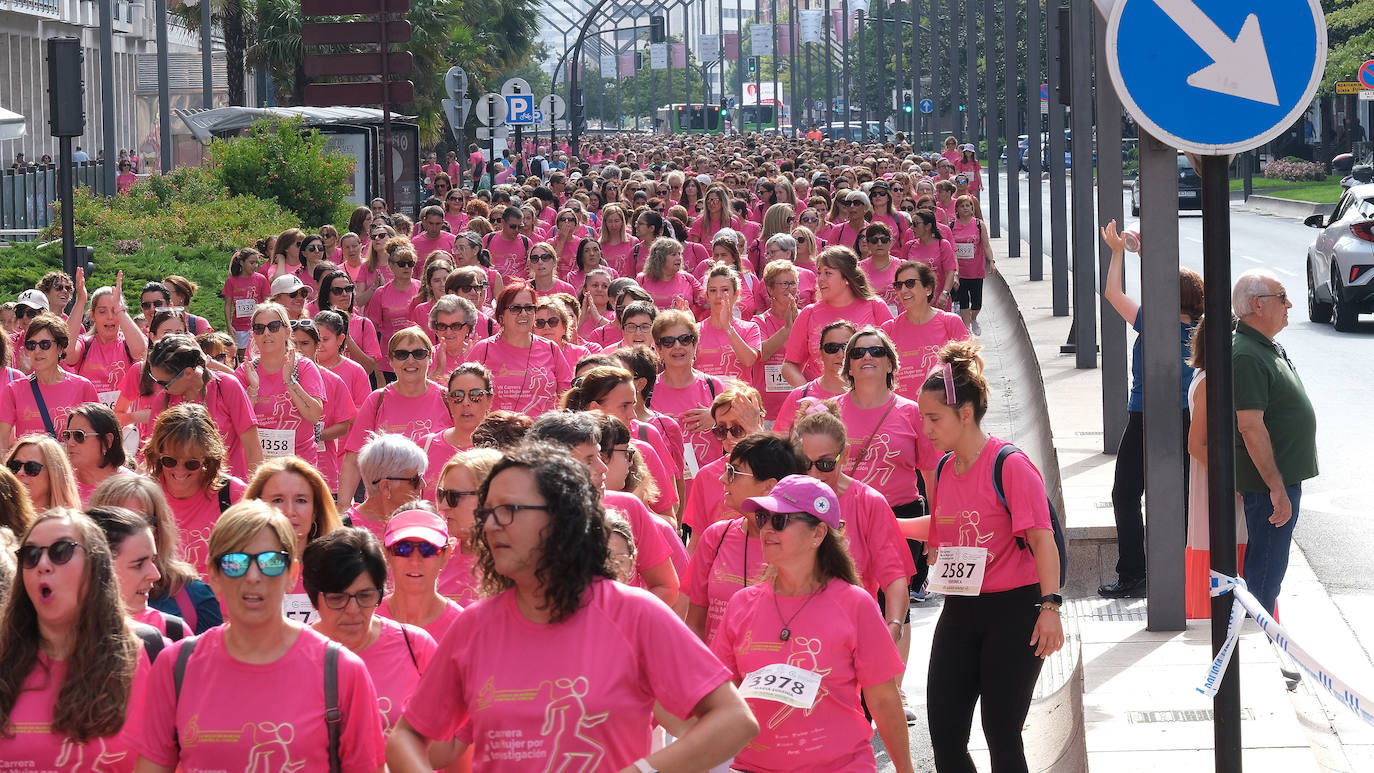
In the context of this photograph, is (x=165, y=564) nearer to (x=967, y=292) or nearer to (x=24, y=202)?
(x=967, y=292)

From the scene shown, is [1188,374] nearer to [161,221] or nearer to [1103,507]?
[1103,507]

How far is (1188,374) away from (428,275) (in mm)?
5650

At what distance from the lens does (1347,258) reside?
22.0 m

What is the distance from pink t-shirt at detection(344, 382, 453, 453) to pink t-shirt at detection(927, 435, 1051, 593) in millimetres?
3284

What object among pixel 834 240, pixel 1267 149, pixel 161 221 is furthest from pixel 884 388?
pixel 1267 149

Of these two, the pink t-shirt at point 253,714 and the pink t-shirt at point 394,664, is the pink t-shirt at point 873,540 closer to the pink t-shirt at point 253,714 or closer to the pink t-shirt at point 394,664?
the pink t-shirt at point 394,664

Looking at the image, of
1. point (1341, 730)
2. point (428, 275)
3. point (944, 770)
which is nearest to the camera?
point (944, 770)

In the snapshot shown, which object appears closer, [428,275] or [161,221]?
[428,275]

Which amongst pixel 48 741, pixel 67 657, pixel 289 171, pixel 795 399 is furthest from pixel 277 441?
pixel 289 171

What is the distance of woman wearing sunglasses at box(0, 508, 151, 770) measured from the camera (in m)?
4.31

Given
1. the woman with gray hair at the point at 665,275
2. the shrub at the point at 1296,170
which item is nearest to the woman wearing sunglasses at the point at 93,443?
the woman with gray hair at the point at 665,275

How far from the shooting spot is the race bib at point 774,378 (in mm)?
11117

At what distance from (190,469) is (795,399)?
297cm

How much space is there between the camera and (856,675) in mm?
5195
